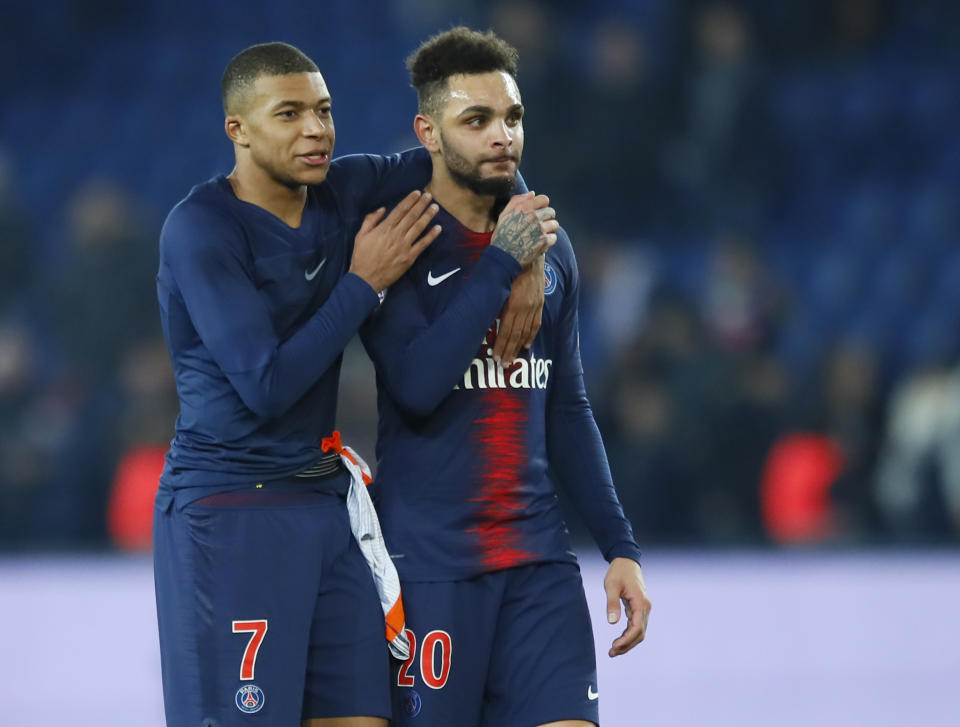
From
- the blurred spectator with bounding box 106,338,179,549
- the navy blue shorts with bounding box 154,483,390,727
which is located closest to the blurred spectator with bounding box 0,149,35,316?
the blurred spectator with bounding box 106,338,179,549

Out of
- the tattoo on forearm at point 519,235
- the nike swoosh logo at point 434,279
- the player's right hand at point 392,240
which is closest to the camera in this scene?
the player's right hand at point 392,240

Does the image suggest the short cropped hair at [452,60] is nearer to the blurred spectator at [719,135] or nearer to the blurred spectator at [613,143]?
the blurred spectator at [613,143]

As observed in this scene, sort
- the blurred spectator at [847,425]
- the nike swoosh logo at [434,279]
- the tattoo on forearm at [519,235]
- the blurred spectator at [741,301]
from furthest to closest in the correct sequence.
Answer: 1. the blurred spectator at [741,301]
2. the blurred spectator at [847,425]
3. the nike swoosh logo at [434,279]
4. the tattoo on forearm at [519,235]

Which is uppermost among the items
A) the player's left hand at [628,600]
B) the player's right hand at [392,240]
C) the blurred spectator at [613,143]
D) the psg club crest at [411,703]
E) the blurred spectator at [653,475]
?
the blurred spectator at [613,143]

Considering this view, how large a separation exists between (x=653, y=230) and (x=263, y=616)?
585 centimetres

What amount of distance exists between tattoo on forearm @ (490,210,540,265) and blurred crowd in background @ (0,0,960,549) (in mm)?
2753

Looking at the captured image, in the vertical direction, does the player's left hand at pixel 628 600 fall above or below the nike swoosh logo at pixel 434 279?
below

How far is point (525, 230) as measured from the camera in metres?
3.20

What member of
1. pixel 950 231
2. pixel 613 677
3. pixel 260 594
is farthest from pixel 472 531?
pixel 950 231

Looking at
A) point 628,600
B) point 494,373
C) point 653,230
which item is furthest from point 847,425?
point 494,373

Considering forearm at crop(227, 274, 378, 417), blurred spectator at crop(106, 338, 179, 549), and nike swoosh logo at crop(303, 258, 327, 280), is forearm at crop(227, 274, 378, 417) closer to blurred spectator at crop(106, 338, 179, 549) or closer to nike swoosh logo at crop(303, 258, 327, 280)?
nike swoosh logo at crop(303, 258, 327, 280)

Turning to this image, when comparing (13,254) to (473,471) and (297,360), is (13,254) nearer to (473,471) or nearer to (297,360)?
(473,471)

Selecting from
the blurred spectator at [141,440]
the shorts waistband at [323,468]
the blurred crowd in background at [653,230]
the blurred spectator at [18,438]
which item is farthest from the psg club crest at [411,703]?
the blurred spectator at [18,438]

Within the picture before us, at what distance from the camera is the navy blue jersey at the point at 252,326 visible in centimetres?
290
